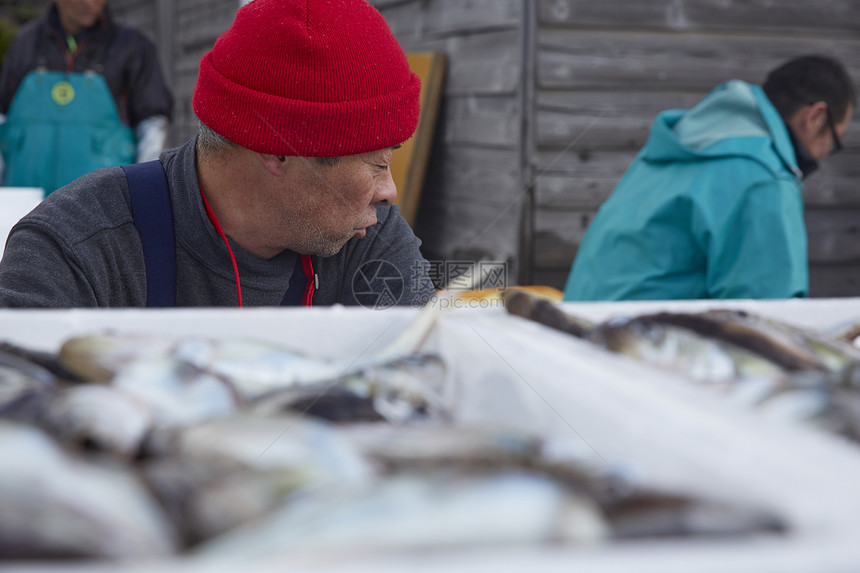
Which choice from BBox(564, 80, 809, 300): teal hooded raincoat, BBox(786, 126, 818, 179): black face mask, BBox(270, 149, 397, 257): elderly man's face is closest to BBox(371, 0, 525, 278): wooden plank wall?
BBox(564, 80, 809, 300): teal hooded raincoat

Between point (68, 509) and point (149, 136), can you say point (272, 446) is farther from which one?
point (149, 136)

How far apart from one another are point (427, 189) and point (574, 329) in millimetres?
3489

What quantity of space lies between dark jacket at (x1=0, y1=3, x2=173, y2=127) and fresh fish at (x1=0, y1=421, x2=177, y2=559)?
10.8 ft

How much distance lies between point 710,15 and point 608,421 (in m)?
3.31

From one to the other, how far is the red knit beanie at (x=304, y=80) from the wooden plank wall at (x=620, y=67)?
176 centimetres

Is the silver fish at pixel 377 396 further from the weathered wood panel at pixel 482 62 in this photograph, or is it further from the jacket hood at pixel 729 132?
the weathered wood panel at pixel 482 62

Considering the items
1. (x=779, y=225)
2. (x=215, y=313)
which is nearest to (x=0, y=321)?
(x=215, y=313)

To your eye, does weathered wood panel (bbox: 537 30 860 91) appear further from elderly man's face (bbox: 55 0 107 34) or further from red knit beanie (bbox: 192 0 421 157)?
red knit beanie (bbox: 192 0 421 157)

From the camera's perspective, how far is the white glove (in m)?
3.39

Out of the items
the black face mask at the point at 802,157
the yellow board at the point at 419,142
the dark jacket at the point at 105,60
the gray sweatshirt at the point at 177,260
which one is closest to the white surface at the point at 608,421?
the gray sweatshirt at the point at 177,260

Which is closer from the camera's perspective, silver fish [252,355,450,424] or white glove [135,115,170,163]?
silver fish [252,355,450,424]

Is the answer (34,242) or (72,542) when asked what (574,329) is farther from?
(34,242)

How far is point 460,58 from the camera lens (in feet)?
12.2

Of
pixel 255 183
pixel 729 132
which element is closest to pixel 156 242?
pixel 255 183
